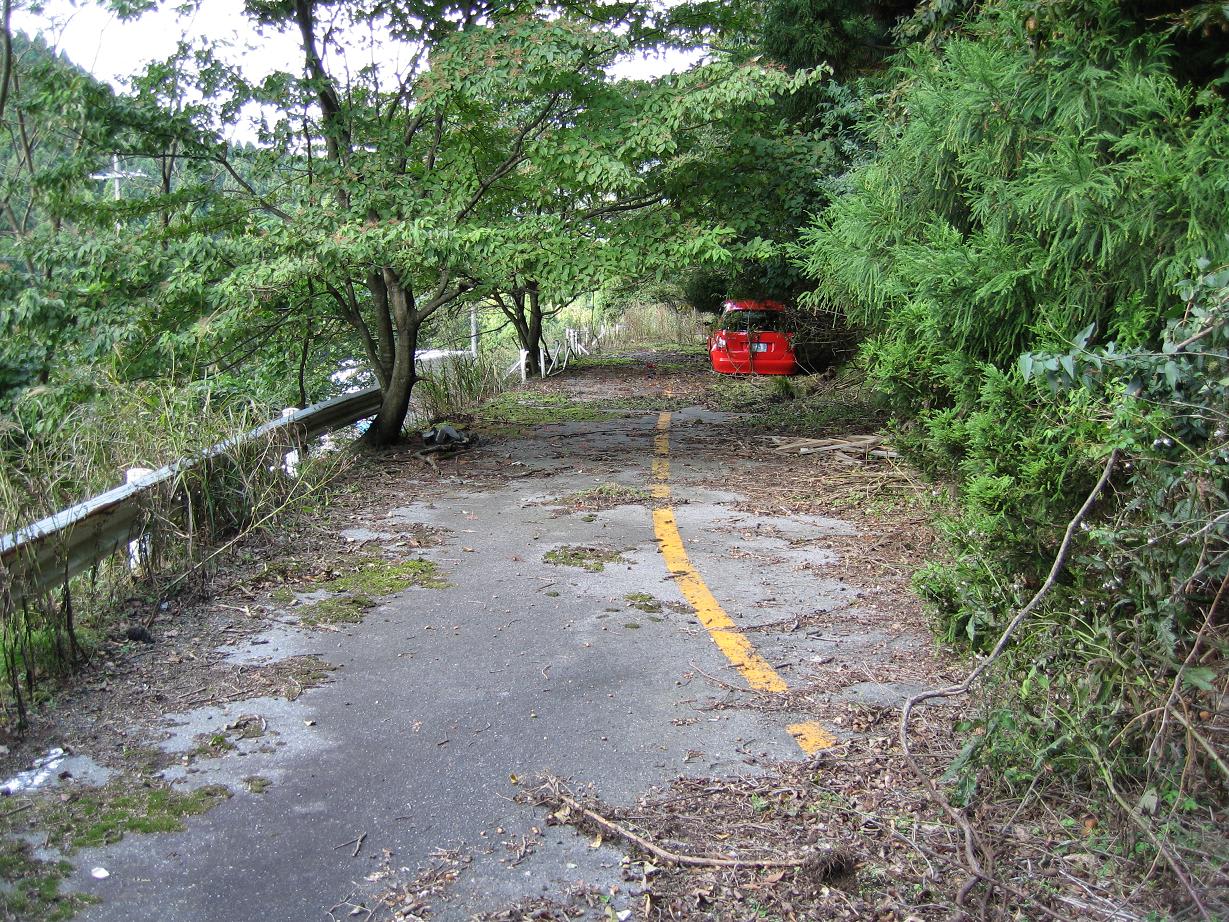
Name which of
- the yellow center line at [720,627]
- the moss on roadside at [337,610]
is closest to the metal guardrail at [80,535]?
the moss on roadside at [337,610]

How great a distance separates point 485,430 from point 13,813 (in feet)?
34.7

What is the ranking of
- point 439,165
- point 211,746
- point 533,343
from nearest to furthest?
point 211,746
point 439,165
point 533,343

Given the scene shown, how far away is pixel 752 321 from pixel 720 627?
1639 centimetres

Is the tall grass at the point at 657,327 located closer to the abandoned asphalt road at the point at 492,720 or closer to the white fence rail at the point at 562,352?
the white fence rail at the point at 562,352

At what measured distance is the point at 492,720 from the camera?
4.74 metres

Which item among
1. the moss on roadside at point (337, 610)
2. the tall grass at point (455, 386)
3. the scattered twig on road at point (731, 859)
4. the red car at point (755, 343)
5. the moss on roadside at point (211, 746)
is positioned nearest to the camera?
the scattered twig on road at point (731, 859)

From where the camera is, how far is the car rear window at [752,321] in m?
Result: 21.6

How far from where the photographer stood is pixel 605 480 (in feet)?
34.8

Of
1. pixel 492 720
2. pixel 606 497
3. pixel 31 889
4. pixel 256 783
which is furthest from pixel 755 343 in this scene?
pixel 31 889

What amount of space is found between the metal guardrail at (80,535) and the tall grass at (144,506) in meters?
0.04

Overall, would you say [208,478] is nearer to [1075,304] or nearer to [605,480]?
[605,480]

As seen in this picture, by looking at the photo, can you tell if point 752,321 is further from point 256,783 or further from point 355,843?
point 355,843

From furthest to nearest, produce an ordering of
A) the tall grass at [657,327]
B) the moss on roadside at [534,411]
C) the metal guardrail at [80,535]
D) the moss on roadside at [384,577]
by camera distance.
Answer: the tall grass at [657,327] < the moss on roadside at [534,411] < the moss on roadside at [384,577] < the metal guardrail at [80,535]

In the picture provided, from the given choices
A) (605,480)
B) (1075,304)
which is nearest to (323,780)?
(1075,304)
